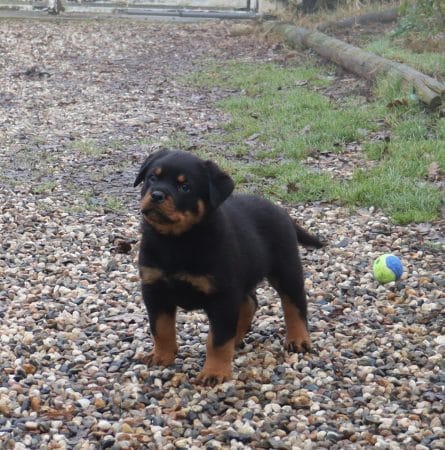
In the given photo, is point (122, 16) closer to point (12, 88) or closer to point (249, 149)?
point (12, 88)

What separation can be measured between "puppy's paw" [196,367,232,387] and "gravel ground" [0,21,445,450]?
44 millimetres

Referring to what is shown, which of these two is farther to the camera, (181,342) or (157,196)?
(181,342)

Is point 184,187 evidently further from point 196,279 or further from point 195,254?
point 196,279

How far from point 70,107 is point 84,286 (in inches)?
300

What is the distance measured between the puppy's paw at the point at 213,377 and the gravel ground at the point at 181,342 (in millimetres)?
44

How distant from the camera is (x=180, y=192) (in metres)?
4.39

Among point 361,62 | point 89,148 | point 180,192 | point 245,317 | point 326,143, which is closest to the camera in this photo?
point 180,192

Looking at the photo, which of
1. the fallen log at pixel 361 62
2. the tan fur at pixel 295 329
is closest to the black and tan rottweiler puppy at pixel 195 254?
the tan fur at pixel 295 329

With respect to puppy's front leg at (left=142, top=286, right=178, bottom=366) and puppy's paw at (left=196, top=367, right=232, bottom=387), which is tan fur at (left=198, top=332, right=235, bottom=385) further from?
puppy's front leg at (left=142, top=286, right=178, bottom=366)

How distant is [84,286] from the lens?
20.3 ft

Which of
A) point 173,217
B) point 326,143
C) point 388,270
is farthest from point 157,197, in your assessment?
point 326,143

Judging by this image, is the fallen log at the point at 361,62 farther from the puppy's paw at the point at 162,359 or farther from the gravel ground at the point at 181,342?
the puppy's paw at the point at 162,359

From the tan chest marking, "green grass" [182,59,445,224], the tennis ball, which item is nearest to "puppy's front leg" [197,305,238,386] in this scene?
the tan chest marking

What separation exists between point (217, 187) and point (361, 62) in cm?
900
